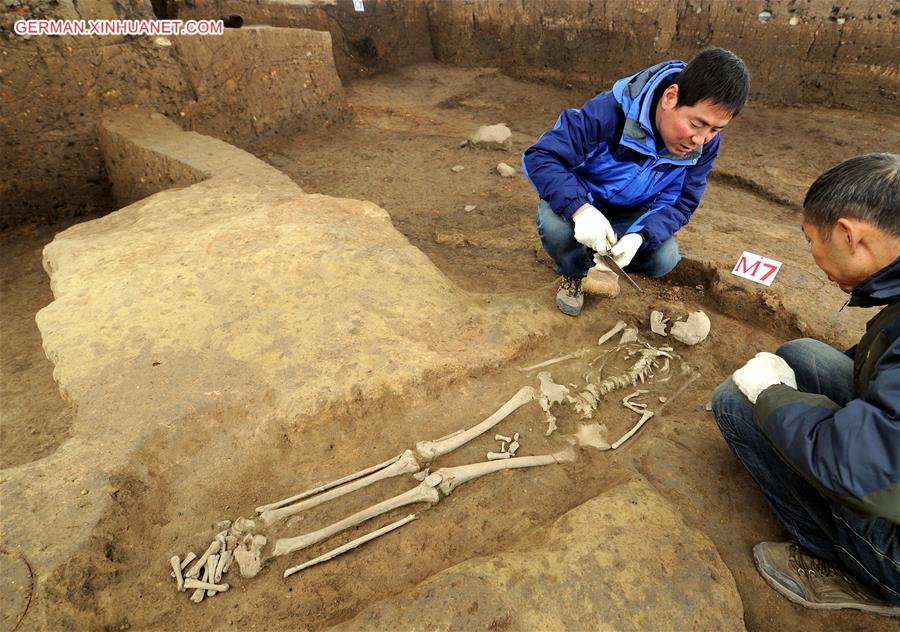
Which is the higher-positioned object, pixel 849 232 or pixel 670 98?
pixel 670 98

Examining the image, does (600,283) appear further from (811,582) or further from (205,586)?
(205,586)

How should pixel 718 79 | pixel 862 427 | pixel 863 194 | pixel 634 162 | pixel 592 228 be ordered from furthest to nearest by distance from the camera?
pixel 634 162 < pixel 592 228 < pixel 718 79 < pixel 863 194 < pixel 862 427

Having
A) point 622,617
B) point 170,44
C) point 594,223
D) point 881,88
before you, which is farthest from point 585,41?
point 622,617

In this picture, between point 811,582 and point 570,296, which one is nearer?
point 811,582

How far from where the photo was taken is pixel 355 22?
7.79 metres

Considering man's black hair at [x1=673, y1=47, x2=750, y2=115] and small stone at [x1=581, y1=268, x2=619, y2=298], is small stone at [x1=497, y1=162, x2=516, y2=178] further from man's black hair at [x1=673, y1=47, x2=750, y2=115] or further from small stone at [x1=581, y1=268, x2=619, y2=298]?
man's black hair at [x1=673, y1=47, x2=750, y2=115]

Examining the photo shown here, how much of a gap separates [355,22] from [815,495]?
330 inches

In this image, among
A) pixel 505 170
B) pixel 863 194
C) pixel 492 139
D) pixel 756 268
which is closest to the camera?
pixel 863 194

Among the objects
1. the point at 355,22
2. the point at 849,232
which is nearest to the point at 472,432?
the point at 849,232

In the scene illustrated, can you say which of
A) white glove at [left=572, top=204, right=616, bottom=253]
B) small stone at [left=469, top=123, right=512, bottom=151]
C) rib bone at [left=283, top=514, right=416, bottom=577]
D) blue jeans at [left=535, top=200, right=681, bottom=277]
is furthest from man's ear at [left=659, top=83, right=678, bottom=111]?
small stone at [left=469, top=123, right=512, bottom=151]

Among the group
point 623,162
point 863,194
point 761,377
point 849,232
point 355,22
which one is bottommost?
point 761,377

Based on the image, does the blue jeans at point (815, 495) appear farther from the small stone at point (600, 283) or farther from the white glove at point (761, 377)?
the small stone at point (600, 283)

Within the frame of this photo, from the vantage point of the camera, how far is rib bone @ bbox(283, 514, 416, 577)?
160 centimetres

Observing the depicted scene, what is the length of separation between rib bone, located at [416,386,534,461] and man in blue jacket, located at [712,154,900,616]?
0.74 m
